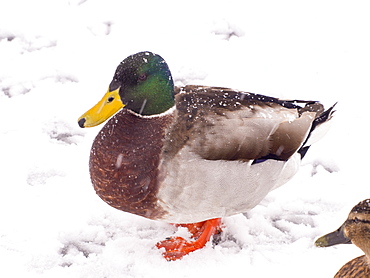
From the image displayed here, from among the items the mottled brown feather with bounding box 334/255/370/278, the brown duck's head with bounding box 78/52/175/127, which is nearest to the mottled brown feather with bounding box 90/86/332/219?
the brown duck's head with bounding box 78/52/175/127

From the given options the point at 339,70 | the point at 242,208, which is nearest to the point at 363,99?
the point at 339,70

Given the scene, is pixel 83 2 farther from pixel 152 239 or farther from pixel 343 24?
pixel 152 239

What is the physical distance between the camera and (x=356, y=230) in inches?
111

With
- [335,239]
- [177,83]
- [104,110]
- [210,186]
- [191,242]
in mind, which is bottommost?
[191,242]

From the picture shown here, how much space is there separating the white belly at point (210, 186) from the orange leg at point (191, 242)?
27 cm

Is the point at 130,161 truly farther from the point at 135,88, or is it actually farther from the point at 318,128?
the point at 318,128

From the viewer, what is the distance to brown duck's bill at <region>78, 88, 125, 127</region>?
335 cm

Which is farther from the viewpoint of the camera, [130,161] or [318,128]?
[318,128]

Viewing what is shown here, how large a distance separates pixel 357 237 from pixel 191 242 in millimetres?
1317

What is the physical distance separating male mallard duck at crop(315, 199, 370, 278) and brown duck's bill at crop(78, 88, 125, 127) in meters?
1.42

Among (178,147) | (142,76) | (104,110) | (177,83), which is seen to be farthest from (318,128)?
(177,83)

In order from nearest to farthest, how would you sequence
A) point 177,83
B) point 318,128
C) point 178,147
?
1. point 178,147
2. point 318,128
3. point 177,83

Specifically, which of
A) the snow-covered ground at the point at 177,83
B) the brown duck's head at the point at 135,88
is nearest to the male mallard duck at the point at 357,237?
the snow-covered ground at the point at 177,83

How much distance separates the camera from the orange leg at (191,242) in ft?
12.2
